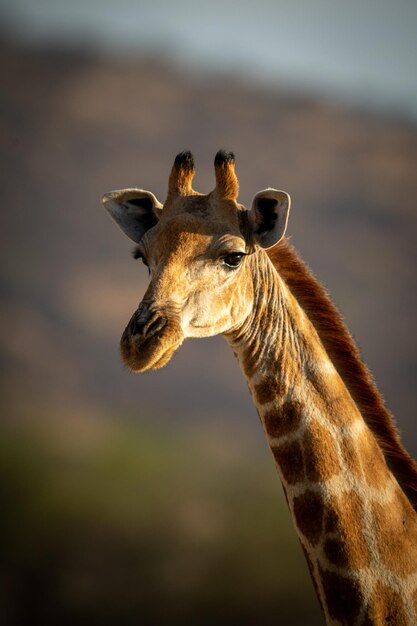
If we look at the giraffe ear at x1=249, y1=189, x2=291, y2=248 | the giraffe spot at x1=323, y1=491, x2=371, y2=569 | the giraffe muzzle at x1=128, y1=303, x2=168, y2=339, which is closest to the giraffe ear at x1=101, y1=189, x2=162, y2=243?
the giraffe ear at x1=249, y1=189, x2=291, y2=248

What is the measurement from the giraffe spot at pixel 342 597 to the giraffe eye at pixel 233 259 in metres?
1.64

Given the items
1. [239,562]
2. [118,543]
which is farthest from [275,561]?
[118,543]

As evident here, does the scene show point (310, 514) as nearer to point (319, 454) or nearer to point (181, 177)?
point (319, 454)

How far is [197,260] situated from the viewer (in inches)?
171

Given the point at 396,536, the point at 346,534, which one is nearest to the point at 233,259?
the point at 346,534

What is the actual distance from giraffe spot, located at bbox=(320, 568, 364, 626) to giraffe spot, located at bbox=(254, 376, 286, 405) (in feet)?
2.96

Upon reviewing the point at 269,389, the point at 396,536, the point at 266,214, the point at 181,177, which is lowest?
the point at 396,536

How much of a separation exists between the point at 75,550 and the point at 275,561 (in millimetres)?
3190

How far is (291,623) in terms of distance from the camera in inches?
489

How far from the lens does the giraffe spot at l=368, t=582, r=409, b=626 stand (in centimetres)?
397

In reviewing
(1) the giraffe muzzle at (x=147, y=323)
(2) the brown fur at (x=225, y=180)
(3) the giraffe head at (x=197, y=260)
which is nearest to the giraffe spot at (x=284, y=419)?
(3) the giraffe head at (x=197, y=260)

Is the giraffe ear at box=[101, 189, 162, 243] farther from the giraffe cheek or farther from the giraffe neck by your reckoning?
the giraffe cheek

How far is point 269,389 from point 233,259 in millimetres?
720

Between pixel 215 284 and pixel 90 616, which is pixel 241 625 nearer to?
pixel 90 616
